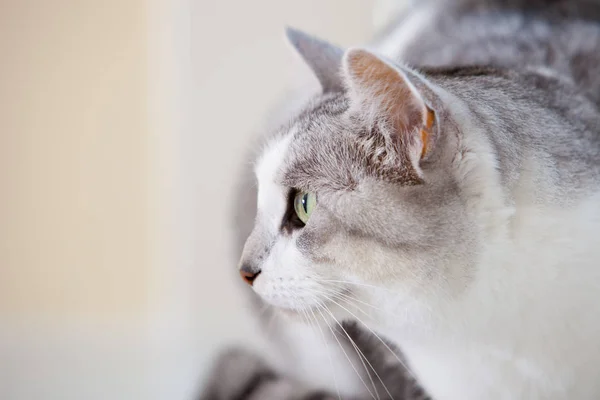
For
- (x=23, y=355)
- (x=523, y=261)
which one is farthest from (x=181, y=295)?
(x=523, y=261)

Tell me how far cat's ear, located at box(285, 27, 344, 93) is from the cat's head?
10cm

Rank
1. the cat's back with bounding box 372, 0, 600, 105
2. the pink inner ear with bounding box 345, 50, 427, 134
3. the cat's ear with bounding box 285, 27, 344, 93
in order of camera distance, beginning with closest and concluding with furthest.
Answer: the pink inner ear with bounding box 345, 50, 427, 134 < the cat's ear with bounding box 285, 27, 344, 93 < the cat's back with bounding box 372, 0, 600, 105

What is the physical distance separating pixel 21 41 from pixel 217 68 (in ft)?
0.88

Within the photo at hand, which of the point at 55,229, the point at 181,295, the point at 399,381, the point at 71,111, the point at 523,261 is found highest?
the point at 71,111

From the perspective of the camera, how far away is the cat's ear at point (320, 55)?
813 mm

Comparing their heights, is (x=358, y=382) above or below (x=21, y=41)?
below

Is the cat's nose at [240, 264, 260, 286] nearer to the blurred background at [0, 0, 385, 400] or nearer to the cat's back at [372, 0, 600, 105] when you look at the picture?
the blurred background at [0, 0, 385, 400]

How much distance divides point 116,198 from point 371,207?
0.37 metres

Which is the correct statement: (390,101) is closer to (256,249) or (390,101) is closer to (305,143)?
(305,143)

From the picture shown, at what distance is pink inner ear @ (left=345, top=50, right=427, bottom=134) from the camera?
1.94 feet

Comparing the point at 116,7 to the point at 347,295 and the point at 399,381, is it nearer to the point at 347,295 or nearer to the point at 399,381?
the point at 347,295

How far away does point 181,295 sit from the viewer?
0.79 meters

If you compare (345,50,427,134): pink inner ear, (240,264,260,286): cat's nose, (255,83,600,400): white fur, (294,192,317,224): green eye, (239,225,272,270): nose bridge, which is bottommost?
(255,83,600,400): white fur

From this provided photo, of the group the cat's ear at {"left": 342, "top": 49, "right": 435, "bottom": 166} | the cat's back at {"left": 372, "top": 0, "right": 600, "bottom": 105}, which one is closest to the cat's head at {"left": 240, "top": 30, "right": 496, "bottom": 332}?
the cat's ear at {"left": 342, "top": 49, "right": 435, "bottom": 166}
